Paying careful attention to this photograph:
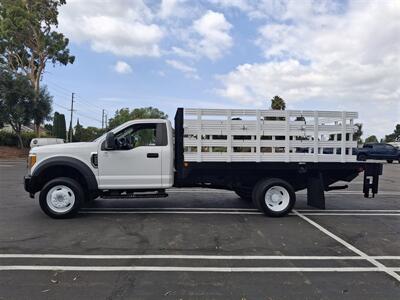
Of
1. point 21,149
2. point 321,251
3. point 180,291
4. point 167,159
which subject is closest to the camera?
point 180,291

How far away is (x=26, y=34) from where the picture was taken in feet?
141

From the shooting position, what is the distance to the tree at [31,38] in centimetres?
4150

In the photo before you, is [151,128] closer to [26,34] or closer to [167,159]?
[167,159]

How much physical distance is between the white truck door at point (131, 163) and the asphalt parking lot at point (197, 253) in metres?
0.75

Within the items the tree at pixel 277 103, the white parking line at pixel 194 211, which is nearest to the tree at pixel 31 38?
the tree at pixel 277 103

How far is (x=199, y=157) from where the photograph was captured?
9086mm

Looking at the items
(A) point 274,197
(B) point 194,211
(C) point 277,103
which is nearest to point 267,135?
(A) point 274,197

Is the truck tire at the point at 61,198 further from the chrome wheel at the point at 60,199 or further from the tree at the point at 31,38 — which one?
the tree at the point at 31,38

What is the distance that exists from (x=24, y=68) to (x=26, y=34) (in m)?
3.88

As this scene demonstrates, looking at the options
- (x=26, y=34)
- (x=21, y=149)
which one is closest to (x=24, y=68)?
(x=26, y=34)

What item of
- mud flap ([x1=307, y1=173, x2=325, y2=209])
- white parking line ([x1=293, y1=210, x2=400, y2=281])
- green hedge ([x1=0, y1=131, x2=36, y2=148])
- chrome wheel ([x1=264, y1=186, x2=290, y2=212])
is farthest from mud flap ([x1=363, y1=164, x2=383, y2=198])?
green hedge ([x1=0, y1=131, x2=36, y2=148])

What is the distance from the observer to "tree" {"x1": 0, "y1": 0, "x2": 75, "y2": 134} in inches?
1634

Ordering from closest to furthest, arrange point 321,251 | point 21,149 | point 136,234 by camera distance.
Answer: point 321,251 → point 136,234 → point 21,149

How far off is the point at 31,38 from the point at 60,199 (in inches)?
1578
